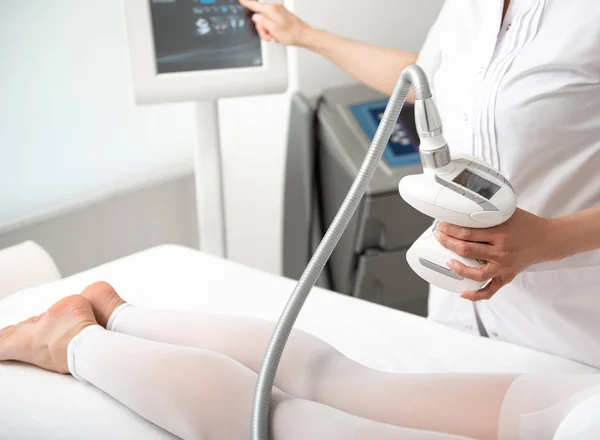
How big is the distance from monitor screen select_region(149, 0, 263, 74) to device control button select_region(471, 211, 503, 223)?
2.80 ft

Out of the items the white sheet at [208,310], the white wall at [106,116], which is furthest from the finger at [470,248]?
the white wall at [106,116]

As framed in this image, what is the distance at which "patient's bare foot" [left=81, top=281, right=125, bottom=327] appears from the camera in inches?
51.7

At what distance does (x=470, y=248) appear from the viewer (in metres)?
0.90

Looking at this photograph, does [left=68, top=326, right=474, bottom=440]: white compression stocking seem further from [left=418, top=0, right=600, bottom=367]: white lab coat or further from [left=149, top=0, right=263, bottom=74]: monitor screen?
[left=149, top=0, right=263, bottom=74]: monitor screen

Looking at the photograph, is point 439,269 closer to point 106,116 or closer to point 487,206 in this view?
point 487,206

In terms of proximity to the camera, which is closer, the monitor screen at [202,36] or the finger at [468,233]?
the finger at [468,233]

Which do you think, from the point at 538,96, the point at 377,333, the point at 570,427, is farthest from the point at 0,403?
the point at 538,96

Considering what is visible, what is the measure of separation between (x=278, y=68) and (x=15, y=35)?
31.6 inches

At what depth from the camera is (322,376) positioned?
1098 mm

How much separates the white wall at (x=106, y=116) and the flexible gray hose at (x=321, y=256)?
3.21 feet

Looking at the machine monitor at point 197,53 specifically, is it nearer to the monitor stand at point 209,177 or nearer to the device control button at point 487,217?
the monitor stand at point 209,177

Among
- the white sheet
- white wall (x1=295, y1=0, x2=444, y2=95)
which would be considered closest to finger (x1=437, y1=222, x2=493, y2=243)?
the white sheet

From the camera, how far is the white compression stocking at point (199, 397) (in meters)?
0.95

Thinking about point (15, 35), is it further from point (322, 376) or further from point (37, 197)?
point (322, 376)
